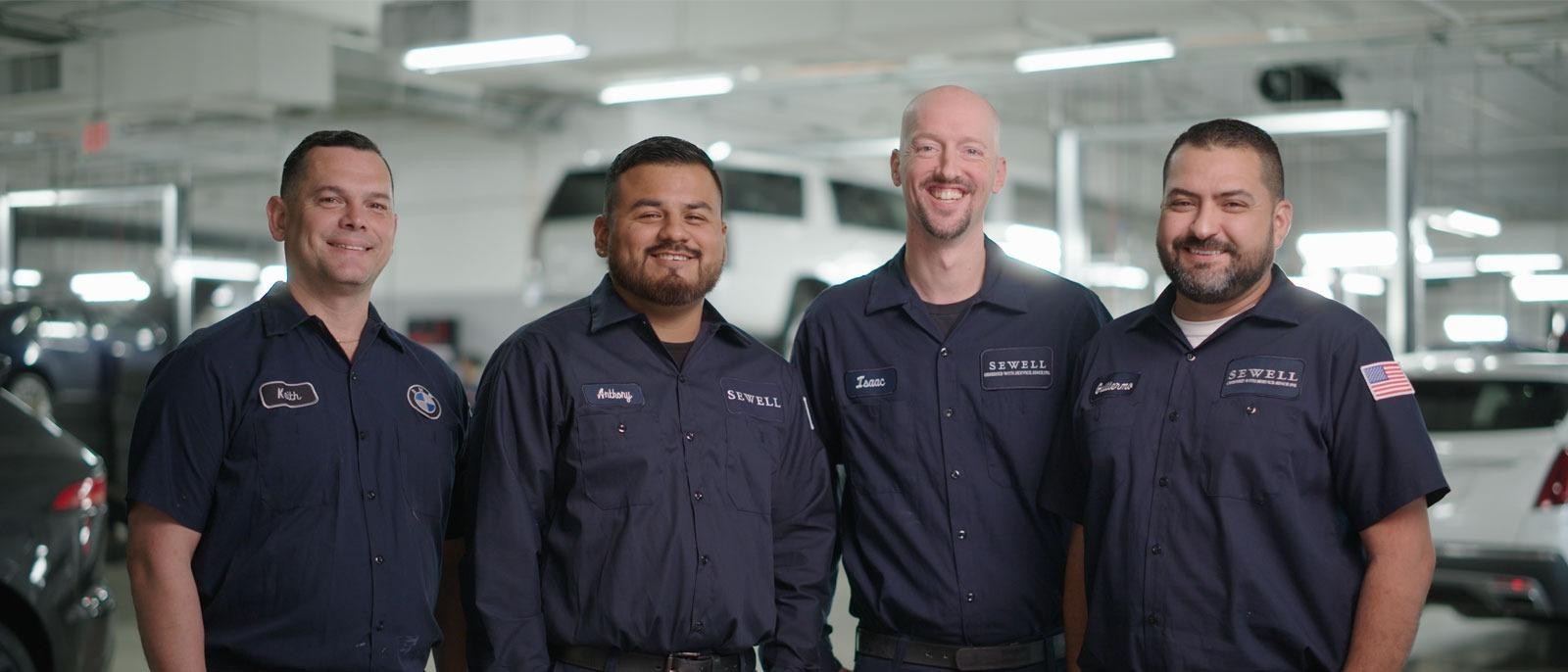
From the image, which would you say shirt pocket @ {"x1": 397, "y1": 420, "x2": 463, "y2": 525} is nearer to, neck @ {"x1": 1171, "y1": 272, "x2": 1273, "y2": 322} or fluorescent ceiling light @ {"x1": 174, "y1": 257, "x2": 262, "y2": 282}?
neck @ {"x1": 1171, "y1": 272, "x2": 1273, "y2": 322}

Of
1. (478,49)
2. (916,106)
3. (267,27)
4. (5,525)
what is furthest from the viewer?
(267,27)

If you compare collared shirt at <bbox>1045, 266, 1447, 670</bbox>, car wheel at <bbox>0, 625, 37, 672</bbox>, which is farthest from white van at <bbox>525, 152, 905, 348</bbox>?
collared shirt at <bbox>1045, 266, 1447, 670</bbox>

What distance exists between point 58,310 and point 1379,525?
43.3ft

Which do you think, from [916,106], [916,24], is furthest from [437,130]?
[916,106]

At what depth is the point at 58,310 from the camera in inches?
528

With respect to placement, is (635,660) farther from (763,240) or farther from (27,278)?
(27,278)

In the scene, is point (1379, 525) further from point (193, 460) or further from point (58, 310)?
point (58, 310)

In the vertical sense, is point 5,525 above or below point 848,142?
below

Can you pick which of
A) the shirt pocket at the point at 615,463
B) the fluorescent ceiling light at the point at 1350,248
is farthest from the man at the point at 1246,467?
the fluorescent ceiling light at the point at 1350,248

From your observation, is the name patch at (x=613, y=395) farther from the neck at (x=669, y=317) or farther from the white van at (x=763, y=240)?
the white van at (x=763, y=240)

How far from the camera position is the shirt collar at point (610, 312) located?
283cm

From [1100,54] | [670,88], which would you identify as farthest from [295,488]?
[670,88]

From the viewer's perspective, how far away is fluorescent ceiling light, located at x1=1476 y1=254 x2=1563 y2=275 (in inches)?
963

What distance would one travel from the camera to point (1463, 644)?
7.27 m
